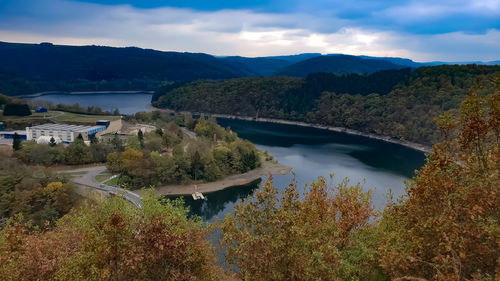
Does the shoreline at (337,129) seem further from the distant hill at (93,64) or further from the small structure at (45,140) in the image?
the distant hill at (93,64)

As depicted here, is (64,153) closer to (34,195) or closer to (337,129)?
(34,195)

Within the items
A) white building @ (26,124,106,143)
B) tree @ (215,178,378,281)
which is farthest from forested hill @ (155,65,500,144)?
white building @ (26,124,106,143)

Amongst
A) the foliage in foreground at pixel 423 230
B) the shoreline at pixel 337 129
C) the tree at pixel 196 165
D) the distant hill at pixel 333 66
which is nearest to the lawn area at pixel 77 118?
the tree at pixel 196 165

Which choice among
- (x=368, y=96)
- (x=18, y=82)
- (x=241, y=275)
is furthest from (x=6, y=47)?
(x=241, y=275)

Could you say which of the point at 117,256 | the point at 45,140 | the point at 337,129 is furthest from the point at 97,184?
the point at 337,129

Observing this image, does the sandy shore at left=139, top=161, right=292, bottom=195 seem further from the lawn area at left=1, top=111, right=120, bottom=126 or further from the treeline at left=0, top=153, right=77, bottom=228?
the lawn area at left=1, top=111, right=120, bottom=126

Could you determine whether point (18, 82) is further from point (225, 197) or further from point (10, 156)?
point (225, 197)
